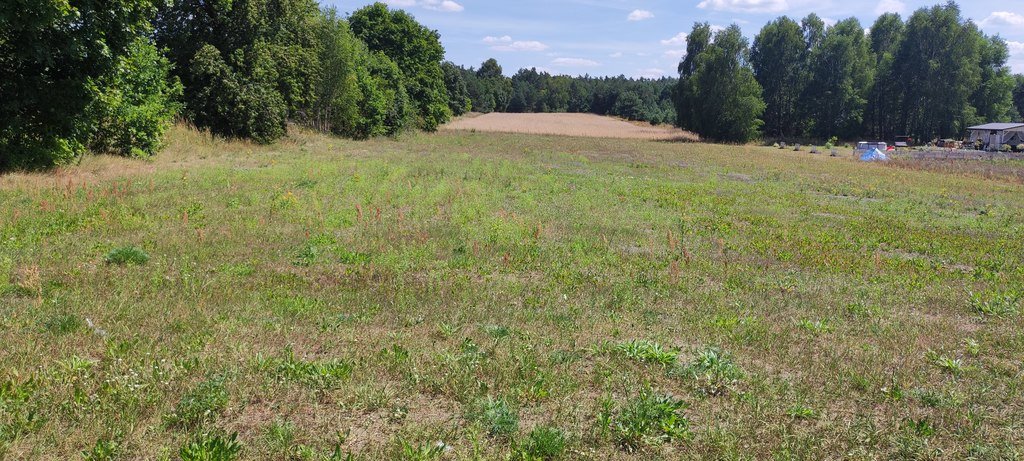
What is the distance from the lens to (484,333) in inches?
251

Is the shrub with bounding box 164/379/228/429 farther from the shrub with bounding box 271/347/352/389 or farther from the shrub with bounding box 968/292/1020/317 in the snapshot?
the shrub with bounding box 968/292/1020/317

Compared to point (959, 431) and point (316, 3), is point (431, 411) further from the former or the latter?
point (316, 3)

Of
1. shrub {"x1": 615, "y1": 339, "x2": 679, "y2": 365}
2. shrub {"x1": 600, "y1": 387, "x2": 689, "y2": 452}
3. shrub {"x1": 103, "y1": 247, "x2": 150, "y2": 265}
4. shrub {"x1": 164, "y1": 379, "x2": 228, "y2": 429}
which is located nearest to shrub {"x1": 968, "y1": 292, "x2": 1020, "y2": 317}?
shrub {"x1": 615, "y1": 339, "x2": 679, "y2": 365}

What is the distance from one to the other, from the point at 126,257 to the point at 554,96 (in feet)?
502

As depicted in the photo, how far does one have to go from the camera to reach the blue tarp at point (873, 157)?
134 feet

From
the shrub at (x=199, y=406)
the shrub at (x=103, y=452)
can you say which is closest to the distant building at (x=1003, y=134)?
the shrub at (x=199, y=406)

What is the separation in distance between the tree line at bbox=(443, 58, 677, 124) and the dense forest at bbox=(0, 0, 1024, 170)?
18.5ft

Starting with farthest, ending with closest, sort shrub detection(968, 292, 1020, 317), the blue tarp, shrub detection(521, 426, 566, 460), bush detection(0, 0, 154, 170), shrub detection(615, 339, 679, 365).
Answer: the blue tarp → bush detection(0, 0, 154, 170) → shrub detection(968, 292, 1020, 317) → shrub detection(615, 339, 679, 365) → shrub detection(521, 426, 566, 460)

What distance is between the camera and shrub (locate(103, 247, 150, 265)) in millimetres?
8375

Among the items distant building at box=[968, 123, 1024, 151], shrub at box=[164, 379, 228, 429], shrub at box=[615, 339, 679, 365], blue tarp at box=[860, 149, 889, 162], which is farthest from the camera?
distant building at box=[968, 123, 1024, 151]

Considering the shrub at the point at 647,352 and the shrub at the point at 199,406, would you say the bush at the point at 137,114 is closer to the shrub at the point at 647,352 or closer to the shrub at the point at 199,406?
the shrub at the point at 199,406

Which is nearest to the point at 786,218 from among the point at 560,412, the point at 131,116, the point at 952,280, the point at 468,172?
the point at 952,280

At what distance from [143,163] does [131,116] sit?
5.83 feet

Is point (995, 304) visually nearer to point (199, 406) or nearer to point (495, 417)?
point (495, 417)
